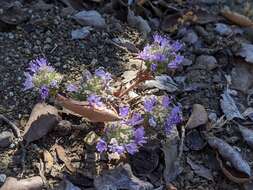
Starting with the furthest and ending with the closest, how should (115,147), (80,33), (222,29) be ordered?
(222,29) → (80,33) → (115,147)

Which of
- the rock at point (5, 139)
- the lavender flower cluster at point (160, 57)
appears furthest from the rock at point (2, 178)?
the lavender flower cluster at point (160, 57)

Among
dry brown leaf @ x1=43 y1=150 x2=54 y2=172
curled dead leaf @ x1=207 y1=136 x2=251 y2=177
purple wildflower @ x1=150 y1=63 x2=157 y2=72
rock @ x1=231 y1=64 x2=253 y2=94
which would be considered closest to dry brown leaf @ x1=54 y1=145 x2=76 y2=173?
dry brown leaf @ x1=43 y1=150 x2=54 y2=172

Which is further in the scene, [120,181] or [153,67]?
[153,67]

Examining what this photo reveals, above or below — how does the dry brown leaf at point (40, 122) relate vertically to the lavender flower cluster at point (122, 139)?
below

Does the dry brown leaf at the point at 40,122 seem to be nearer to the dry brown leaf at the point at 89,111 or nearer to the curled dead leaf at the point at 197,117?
the dry brown leaf at the point at 89,111

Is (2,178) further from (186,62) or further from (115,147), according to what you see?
(186,62)

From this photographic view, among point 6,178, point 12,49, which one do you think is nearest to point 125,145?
point 6,178

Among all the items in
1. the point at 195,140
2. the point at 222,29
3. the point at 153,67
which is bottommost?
the point at 195,140

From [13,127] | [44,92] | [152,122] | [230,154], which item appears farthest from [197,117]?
[13,127]

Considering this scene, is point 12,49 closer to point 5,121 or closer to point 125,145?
point 5,121
